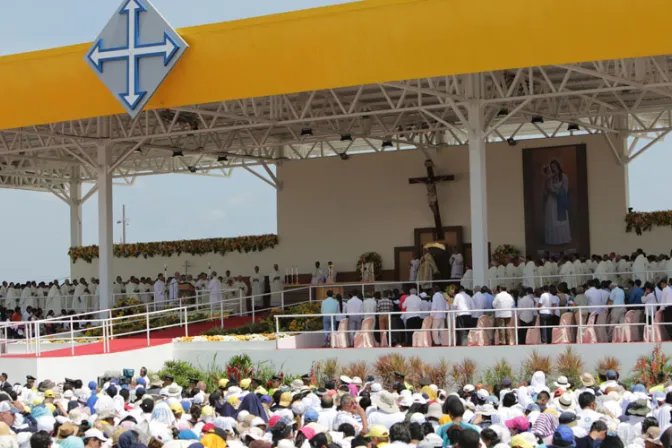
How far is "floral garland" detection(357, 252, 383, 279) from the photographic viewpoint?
36594 mm

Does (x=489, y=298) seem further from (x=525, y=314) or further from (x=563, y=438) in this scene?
Answer: (x=563, y=438)

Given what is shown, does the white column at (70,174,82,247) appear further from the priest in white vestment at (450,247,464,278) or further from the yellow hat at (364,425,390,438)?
the yellow hat at (364,425,390,438)

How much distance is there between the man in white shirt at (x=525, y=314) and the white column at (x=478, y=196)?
1936 millimetres

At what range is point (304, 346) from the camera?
941 inches

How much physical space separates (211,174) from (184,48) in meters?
19.5

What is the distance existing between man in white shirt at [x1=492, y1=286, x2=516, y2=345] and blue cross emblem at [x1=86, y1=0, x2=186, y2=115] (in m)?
9.03

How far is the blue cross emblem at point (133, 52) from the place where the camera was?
2400 centimetres

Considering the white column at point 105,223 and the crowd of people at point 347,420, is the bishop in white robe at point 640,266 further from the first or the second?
the white column at point 105,223

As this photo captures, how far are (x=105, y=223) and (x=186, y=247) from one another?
10292mm

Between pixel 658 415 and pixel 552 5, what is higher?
pixel 552 5

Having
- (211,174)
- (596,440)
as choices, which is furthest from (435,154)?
(596,440)

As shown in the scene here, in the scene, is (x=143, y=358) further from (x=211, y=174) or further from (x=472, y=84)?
(x=211, y=174)

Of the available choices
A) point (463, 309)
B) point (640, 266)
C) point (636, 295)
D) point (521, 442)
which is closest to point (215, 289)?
point (463, 309)

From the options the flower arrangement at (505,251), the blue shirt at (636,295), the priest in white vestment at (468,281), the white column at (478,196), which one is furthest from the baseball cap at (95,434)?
the flower arrangement at (505,251)
